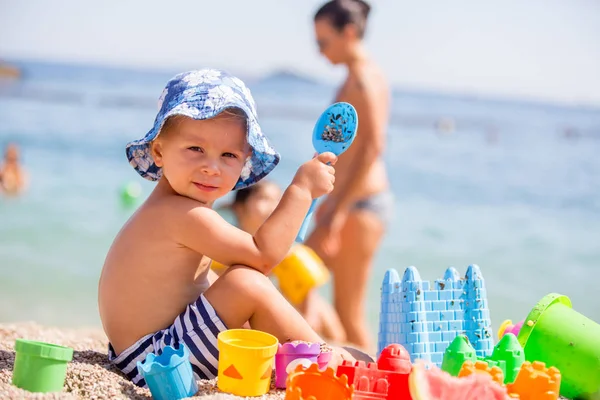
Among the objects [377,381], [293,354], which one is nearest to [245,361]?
[293,354]

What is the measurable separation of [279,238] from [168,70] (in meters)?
33.3

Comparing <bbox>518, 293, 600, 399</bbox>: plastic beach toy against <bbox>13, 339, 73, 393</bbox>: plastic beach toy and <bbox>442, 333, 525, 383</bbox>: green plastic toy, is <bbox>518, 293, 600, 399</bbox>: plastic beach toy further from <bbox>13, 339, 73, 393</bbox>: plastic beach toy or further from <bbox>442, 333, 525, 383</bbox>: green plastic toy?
<bbox>13, 339, 73, 393</bbox>: plastic beach toy

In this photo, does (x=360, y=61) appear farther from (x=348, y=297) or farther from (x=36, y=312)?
(x=36, y=312)

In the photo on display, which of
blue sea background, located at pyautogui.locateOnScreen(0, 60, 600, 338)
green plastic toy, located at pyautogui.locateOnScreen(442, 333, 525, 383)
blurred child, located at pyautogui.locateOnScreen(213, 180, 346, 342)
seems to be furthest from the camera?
blue sea background, located at pyautogui.locateOnScreen(0, 60, 600, 338)

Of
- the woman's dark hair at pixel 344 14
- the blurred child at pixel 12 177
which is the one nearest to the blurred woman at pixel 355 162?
the woman's dark hair at pixel 344 14

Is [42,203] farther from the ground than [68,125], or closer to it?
closer to it

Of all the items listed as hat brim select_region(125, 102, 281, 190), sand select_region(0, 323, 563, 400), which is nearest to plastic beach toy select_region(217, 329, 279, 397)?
sand select_region(0, 323, 563, 400)

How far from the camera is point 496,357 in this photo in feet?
7.55

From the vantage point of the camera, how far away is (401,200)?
35.6ft

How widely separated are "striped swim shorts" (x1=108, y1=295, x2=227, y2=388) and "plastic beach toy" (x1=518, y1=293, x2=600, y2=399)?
3.29 ft

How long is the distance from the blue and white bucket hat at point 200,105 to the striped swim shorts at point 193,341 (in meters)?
0.53

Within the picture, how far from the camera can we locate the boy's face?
233cm

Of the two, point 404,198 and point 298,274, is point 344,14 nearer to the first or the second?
point 298,274

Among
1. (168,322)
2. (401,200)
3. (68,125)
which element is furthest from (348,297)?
(68,125)
